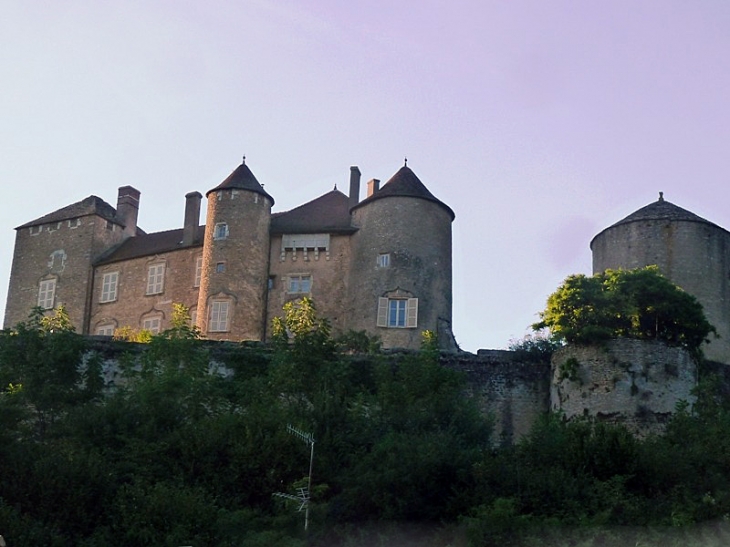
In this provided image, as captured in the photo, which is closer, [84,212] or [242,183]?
[242,183]

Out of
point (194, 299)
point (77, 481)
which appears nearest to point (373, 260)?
point (194, 299)

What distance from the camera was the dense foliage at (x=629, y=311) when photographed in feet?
133

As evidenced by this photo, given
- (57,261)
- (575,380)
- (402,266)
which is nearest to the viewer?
(575,380)

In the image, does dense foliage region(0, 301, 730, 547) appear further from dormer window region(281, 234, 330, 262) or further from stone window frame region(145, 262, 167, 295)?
stone window frame region(145, 262, 167, 295)

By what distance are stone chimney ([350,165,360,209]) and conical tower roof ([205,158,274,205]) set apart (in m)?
2.89

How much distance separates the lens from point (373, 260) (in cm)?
4866

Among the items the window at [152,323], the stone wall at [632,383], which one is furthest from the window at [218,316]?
the stone wall at [632,383]

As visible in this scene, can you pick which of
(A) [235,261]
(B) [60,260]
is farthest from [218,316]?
(B) [60,260]

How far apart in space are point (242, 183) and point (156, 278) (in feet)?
16.2

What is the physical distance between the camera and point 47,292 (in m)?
54.1

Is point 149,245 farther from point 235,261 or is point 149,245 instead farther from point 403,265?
point 403,265

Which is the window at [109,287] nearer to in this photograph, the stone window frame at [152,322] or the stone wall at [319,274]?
the stone window frame at [152,322]

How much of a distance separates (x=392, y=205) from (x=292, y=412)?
1150 cm

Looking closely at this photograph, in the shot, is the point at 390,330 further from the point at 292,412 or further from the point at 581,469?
the point at 581,469
